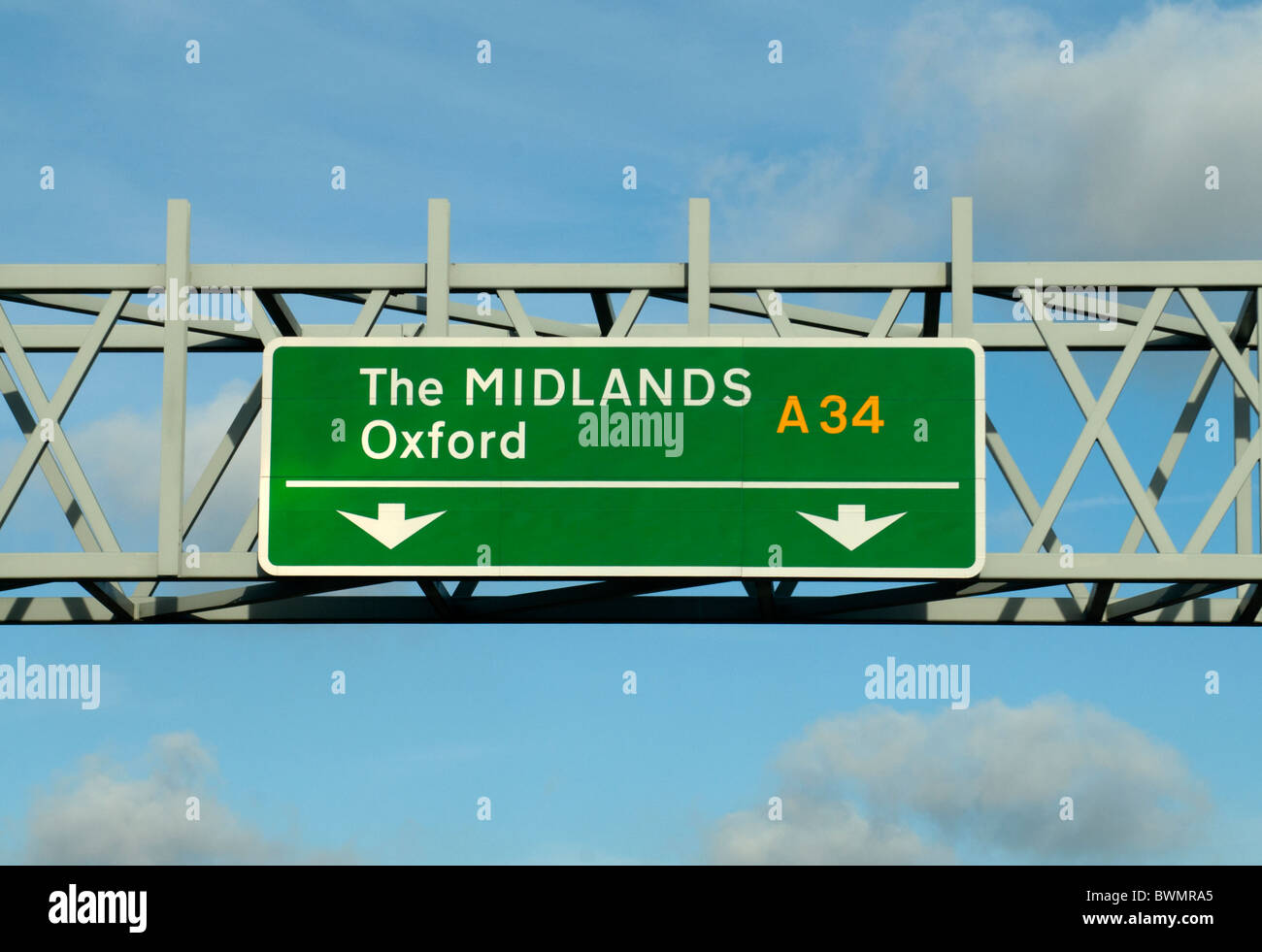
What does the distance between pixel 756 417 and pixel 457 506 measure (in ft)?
10.4

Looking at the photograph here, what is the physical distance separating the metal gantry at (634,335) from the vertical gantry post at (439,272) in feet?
0.07

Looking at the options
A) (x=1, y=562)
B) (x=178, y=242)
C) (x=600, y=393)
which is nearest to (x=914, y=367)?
(x=600, y=393)

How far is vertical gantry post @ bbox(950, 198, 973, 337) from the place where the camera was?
21.3 metres

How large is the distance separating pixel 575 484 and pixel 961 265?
4648mm

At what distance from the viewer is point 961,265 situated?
843 inches

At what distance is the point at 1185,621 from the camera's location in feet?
75.2

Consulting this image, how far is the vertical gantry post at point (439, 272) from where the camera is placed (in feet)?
70.0

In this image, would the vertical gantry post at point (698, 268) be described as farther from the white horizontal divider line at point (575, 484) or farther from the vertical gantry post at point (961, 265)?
the vertical gantry post at point (961, 265)

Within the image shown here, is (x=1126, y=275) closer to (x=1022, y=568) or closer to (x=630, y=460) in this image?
(x=1022, y=568)

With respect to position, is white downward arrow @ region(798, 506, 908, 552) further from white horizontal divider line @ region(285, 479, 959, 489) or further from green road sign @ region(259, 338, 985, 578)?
white horizontal divider line @ region(285, 479, 959, 489)

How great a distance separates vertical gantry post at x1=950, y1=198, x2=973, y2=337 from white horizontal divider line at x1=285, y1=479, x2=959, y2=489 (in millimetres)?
1890
